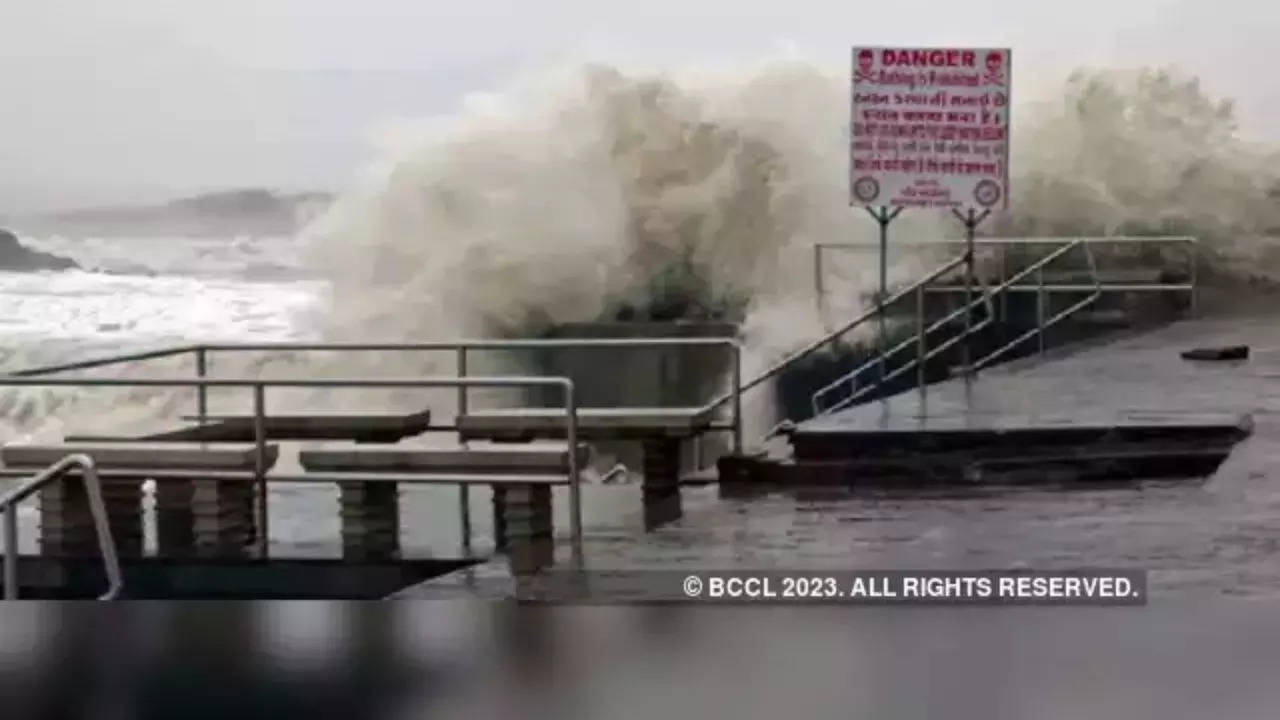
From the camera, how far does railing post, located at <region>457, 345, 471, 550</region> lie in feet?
9.42

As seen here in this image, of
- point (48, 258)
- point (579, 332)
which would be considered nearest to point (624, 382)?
point (579, 332)

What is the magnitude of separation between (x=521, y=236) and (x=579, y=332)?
18cm

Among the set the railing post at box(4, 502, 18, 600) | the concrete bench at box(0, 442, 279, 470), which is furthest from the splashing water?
the railing post at box(4, 502, 18, 600)

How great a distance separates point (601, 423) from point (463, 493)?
27 centimetres

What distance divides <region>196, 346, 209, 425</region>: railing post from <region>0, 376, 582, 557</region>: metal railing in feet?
0.03

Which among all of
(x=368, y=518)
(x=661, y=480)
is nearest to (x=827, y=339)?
(x=661, y=480)

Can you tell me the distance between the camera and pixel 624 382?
2.87 m

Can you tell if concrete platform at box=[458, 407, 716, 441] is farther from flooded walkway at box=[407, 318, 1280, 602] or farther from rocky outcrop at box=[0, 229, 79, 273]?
rocky outcrop at box=[0, 229, 79, 273]

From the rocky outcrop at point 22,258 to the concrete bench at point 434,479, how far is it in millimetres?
523

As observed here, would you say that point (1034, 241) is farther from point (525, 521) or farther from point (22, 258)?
point (22, 258)

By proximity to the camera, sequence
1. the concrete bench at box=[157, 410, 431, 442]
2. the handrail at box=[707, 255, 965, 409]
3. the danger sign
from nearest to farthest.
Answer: the danger sign
the handrail at box=[707, 255, 965, 409]
the concrete bench at box=[157, 410, 431, 442]

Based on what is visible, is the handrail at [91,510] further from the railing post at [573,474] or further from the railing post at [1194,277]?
the railing post at [1194,277]

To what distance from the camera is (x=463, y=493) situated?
295cm

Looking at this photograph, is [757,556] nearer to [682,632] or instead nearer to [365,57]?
[682,632]
